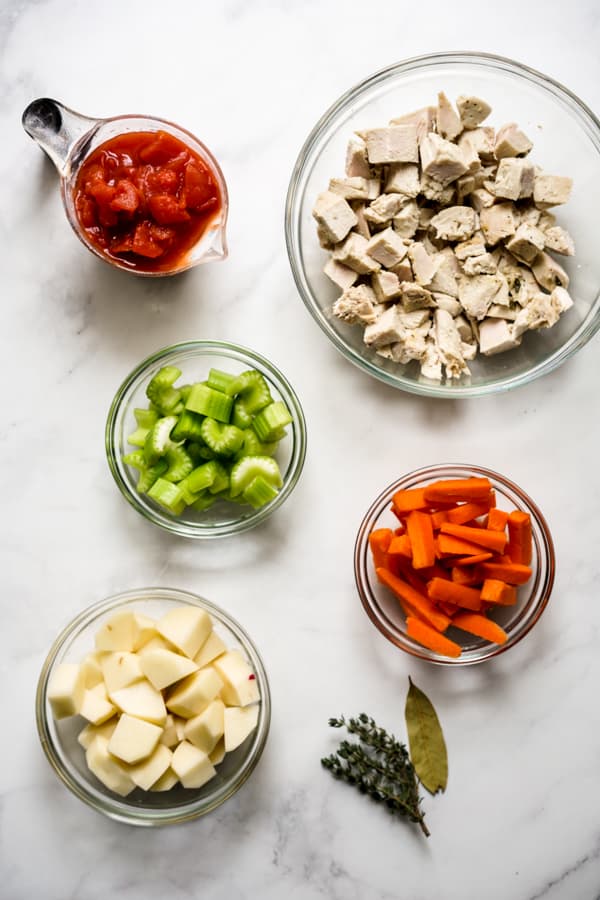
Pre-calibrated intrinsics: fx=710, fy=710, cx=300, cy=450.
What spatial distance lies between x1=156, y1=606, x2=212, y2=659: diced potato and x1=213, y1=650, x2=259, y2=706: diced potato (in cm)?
9

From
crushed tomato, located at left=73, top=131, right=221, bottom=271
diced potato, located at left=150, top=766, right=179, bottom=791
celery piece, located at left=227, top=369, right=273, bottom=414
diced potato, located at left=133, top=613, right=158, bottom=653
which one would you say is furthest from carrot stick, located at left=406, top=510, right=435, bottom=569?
crushed tomato, located at left=73, top=131, right=221, bottom=271

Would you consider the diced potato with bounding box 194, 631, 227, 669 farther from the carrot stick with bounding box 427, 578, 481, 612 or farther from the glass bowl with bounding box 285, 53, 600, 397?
the glass bowl with bounding box 285, 53, 600, 397

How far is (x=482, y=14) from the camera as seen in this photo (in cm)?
207

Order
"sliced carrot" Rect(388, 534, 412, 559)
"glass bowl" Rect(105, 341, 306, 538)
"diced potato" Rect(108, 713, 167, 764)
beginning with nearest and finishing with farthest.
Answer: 1. "diced potato" Rect(108, 713, 167, 764)
2. "sliced carrot" Rect(388, 534, 412, 559)
3. "glass bowl" Rect(105, 341, 306, 538)

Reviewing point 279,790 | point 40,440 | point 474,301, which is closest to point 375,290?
point 474,301

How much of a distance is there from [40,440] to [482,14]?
1.80 metres

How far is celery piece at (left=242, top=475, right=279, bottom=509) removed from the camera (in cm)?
191

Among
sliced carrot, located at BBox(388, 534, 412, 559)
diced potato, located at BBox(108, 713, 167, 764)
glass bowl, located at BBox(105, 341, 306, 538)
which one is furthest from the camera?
glass bowl, located at BBox(105, 341, 306, 538)

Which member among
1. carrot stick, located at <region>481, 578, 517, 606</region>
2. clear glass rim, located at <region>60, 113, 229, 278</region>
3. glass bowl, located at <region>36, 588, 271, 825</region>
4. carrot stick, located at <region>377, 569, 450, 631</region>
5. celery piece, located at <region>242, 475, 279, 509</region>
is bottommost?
glass bowl, located at <region>36, 588, 271, 825</region>

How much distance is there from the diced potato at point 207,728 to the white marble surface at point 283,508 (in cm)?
26

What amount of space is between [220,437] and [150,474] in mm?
233

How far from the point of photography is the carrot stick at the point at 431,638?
192cm

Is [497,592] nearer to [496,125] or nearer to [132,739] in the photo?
[132,739]

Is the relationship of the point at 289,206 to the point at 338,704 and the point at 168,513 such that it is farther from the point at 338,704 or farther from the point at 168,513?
the point at 338,704
